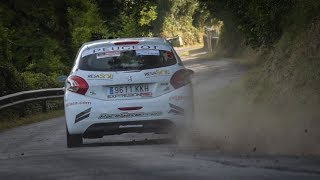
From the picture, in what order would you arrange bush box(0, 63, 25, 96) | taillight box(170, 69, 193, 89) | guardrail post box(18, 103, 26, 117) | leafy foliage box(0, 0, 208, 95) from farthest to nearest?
1. leafy foliage box(0, 0, 208, 95)
2. bush box(0, 63, 25, 96)
3. guardrail post box(18, 103, 26, 117)
4. taillight box(170, 69, 193, 89)

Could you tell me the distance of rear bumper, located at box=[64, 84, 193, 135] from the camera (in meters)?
10.6

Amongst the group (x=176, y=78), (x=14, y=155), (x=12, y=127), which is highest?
(x=176, y=78)

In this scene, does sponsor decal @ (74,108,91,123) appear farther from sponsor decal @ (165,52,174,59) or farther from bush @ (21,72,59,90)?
bush @ (21,72,59,90)

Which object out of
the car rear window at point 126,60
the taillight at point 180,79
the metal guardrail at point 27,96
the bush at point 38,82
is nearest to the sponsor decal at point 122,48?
the car rear window at point 126,60

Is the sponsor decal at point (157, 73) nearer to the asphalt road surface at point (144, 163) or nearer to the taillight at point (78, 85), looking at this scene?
the taillight at point (78, 85)

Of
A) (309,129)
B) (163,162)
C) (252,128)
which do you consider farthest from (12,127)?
(163,162)

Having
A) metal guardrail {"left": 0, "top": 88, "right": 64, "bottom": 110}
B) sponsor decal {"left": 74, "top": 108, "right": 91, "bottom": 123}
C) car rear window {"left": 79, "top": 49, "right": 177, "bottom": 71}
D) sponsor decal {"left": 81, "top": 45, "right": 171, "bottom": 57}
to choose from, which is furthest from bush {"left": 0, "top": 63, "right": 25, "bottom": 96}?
sponsor decal {"left": 74, "top": 108, "right": 91, "bottom": 123}

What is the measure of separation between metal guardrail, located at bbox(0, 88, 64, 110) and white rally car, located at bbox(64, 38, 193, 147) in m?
8.67

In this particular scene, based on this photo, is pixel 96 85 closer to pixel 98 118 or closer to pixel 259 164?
pixel 98 118

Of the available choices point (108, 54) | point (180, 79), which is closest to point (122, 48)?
point (108, 54)

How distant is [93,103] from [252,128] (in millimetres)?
3531

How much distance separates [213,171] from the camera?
7.22m

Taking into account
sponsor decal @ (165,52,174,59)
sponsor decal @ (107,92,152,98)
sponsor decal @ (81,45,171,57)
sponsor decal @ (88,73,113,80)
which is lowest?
sponsor decal @ (107,92,152,98)

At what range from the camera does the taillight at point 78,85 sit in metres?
10.6
